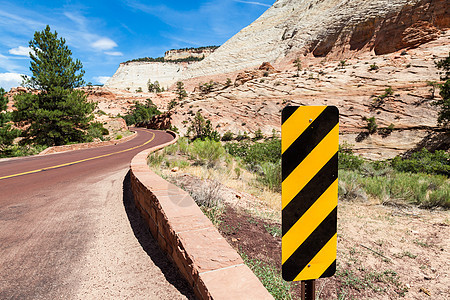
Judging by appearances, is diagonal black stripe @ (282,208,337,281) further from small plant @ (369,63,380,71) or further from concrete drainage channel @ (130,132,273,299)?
small plant @ (369,63,380,71)

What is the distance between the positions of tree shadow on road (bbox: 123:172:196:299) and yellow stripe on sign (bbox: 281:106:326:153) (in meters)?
1.69

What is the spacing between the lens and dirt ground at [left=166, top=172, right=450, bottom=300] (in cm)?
279

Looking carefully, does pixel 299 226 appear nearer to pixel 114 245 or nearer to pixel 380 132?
pixel 114 245

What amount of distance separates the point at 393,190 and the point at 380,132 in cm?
1482

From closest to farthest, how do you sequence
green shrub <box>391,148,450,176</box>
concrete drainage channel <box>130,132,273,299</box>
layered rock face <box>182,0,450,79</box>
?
concrete drainage channel <box>130,132,273,299</box> → green shrub <box>391,148,450,176</box> → layered rock face <box>182,0,450,79</box>

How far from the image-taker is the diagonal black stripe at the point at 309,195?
4.90 feet

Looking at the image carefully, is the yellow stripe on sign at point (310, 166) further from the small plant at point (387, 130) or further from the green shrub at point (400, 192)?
the small plant at point (387, 130)

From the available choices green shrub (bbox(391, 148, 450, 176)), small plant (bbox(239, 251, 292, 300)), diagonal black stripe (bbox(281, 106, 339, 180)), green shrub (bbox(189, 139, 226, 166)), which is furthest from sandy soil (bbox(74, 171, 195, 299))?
green shrub (bbox(391, 148, 450, 176))

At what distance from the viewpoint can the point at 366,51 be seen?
35.6 meters

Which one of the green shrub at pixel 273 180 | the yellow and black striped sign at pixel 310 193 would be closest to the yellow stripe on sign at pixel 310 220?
the yellow and black striped sign at pixel 310 193

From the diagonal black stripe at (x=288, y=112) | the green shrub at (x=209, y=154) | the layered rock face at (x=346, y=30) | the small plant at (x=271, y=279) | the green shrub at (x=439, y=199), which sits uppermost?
the layered rock face at (x=346, y=30)

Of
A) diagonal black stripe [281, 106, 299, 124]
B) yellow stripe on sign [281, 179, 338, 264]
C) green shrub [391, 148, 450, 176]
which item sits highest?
diagonal black stripe [281, 106, 299, 124]

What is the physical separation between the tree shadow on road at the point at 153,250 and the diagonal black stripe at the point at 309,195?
4.29ft

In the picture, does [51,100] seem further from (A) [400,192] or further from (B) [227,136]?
(A) [400,192]
